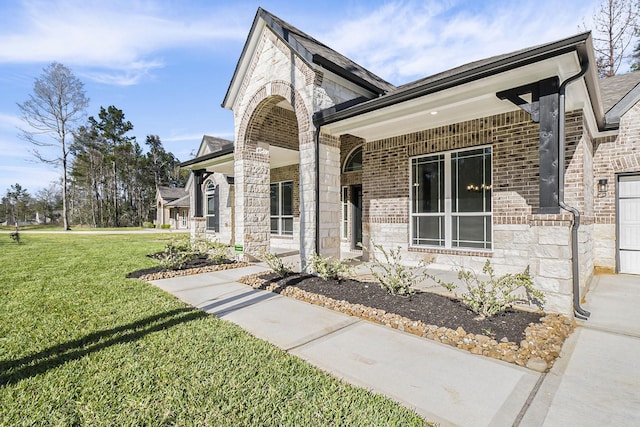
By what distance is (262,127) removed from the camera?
827 cm

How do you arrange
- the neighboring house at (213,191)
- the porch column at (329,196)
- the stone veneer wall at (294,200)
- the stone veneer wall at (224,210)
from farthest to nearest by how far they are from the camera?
the stone veneer wall at (224,210)
the stone veneer wall at (294,200)
the neighboring house at (213,191)
the porch column at (329,196)

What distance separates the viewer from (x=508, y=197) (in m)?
5.58

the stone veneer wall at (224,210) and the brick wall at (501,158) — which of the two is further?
the stone veneer wall at (224,210)

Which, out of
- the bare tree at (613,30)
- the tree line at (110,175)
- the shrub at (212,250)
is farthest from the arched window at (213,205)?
the tree line at (110,175)

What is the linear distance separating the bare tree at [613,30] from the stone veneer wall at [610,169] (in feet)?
38.9

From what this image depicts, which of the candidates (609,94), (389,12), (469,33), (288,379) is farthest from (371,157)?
(288,379)

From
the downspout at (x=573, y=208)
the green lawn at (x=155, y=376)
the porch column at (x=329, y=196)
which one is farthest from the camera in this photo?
the porch column at (x=329, y=196)

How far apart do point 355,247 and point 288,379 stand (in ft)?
24.4

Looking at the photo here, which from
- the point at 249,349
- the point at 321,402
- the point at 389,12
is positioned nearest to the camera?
the point at 321,402

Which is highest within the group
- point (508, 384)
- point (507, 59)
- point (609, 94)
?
point (609, 94)

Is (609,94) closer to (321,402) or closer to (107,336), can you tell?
(321,402)

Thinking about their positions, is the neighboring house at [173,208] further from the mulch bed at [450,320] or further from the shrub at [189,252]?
the mulch bed at [450,320]

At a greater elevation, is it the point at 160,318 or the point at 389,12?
the point at 389,12

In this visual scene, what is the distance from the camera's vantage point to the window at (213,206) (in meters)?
15.2
